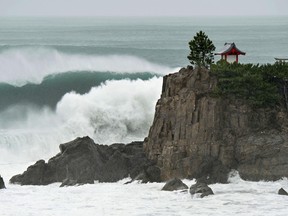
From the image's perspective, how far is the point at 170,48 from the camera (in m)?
115

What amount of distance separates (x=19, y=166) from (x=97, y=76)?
23.0m

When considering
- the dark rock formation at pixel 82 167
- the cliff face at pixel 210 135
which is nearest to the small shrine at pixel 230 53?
the cliff face at pixel 210 135

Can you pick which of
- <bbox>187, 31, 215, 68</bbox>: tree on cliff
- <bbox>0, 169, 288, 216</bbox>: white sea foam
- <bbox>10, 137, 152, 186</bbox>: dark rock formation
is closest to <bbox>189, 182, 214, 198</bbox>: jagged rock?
<bbox>0, 169, 288, 216</bbox>: white sea foam

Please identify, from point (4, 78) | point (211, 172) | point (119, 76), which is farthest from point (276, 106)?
point (4, 78)

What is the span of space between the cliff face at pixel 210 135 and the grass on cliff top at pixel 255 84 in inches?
16.8

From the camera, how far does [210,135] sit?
37.8 metres

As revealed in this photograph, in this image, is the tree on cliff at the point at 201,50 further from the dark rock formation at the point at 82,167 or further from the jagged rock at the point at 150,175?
the jagged rock at the point at 150,175

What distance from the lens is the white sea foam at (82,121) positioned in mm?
46125

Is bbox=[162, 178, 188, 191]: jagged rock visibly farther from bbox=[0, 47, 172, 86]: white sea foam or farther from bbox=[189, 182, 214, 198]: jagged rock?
bbox=[0, 47, 172, 86]: white sea foam

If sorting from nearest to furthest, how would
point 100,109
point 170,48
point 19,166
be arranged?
A: point 19,166 < point 100,109 < point 170,48

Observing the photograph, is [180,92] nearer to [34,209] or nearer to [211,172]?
[211,172]

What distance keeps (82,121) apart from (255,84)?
14.5 m

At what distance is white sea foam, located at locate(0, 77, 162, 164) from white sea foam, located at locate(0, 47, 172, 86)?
1140 centimetres

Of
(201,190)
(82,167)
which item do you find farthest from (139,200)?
(82,167)
